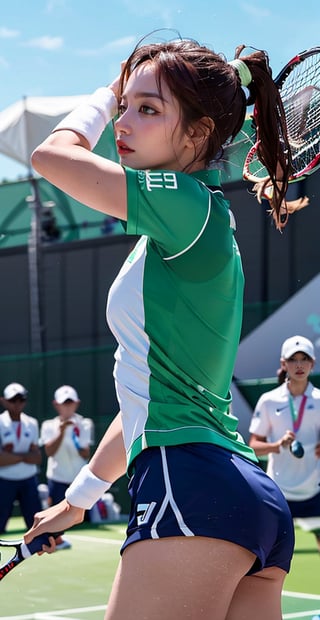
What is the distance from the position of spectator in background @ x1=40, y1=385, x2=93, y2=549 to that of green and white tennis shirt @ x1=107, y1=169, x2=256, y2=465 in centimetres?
923

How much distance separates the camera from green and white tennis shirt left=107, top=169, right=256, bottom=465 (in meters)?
2.25

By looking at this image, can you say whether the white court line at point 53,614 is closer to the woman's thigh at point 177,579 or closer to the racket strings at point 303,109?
the racket strings at point 303,109

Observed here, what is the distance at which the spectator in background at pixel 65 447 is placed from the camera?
1148 cm

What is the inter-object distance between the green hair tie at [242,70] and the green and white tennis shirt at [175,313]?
31 centimetres

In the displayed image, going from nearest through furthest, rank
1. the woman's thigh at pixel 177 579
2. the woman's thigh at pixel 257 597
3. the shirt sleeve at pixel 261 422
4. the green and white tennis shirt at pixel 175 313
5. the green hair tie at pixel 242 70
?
the woman's thigh at pixel 177 579 < the green and white tennis shirt at pixel 175 313 < the woman's thigh at pixel 257 597 < the green hair tie at pixel 242 70 < the shirt sleeve at pixel 261 422

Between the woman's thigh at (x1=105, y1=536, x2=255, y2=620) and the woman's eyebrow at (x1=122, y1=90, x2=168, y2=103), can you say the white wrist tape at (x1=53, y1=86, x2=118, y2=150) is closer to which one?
the woman's eyebrow at (x1=122, y1=90, x2=168, y2=103)

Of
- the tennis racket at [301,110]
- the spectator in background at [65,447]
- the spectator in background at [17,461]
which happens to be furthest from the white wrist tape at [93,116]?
the spectator in background at [65,447]

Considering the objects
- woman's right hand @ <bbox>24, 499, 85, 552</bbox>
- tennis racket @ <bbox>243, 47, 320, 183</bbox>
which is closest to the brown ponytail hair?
tennis racket @ <bbox>243, 47, 320, 183</bbox>

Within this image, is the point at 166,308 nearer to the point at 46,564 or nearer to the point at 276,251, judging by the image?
the point at 46,564

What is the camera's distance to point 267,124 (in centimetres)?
260

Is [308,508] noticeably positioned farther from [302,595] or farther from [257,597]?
[257,597]

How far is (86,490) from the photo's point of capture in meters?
2.63

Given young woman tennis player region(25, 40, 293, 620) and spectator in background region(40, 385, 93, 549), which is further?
spectator in background region(40, 385, 93, 549)

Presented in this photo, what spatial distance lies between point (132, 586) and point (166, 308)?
1.92 ft
